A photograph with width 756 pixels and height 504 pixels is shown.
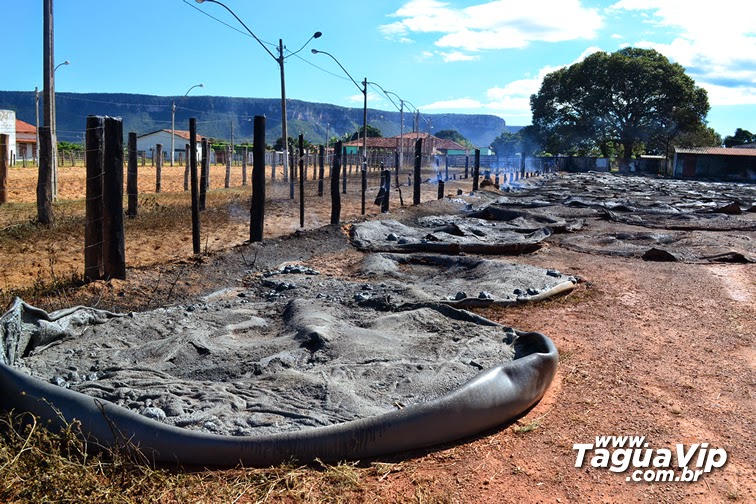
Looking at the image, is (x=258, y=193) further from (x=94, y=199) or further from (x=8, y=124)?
(x=8, y=124)

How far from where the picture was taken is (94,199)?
25.4 feet

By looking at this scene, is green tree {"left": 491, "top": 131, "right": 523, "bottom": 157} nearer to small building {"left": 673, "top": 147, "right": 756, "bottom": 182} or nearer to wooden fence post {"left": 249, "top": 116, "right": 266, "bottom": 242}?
small building {"left": 673, "top": 147, "right": 756, "bottom": 182}

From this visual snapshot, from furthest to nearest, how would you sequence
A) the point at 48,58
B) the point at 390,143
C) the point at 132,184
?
the point at 390,143
the point at 48,58
the point at 132,184

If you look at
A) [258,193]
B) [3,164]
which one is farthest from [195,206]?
[3,164]

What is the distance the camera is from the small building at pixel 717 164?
2195 inches

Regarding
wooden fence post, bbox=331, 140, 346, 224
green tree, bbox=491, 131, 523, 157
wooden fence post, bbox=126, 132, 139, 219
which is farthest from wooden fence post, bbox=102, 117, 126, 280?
green tree, bbox=491, 131, 523, 157

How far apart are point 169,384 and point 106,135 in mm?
4463

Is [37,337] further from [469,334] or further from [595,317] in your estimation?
[595,317]

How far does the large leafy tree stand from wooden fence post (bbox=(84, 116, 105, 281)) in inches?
2819

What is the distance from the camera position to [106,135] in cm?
787

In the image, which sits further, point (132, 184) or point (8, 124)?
point (8, 124)

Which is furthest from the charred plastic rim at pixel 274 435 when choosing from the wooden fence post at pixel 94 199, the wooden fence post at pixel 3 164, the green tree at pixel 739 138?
the green tree at pixel 739 138

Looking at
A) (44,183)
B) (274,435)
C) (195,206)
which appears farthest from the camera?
(44,183)

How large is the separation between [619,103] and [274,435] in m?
79.3
